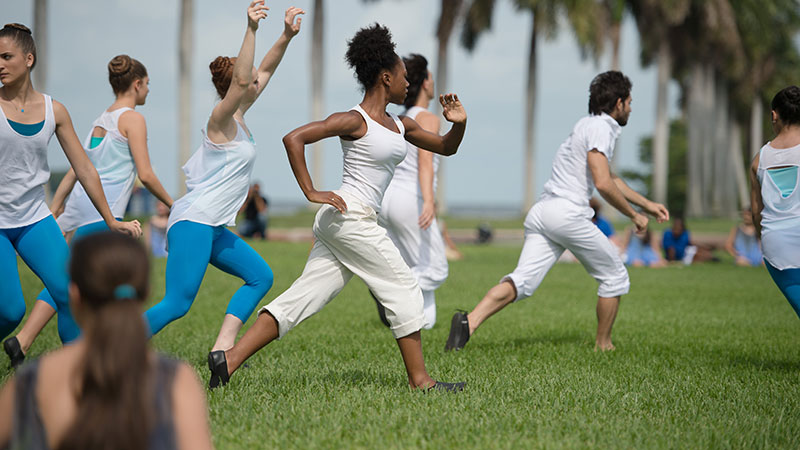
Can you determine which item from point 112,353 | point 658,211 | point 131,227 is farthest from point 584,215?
point 112,353

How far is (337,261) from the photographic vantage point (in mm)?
5172

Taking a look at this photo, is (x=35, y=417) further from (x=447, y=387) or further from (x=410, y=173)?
(x=410, y=173)

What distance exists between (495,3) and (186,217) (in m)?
38.0

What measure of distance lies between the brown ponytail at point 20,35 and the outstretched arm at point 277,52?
140 centimetres

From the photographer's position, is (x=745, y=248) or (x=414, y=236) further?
(x=745, y=248)

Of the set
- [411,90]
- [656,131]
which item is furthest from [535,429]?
[656,131]

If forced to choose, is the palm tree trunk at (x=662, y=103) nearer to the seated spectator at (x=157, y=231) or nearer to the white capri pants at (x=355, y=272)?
the seated spectator at (x=157, y=231)

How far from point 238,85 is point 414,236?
3163 mm

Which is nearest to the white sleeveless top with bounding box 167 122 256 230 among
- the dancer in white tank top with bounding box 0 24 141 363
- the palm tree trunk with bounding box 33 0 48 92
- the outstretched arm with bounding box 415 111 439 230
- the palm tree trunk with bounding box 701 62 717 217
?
the dancer in white tank top with bounding box 0 24 141 363

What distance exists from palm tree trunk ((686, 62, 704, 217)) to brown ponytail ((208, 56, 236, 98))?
159 feet

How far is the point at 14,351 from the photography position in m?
6.07

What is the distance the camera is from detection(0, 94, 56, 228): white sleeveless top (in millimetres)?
4832

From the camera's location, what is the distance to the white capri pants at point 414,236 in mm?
7781

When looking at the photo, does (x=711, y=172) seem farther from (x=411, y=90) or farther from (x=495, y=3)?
(x=411, y=90)
